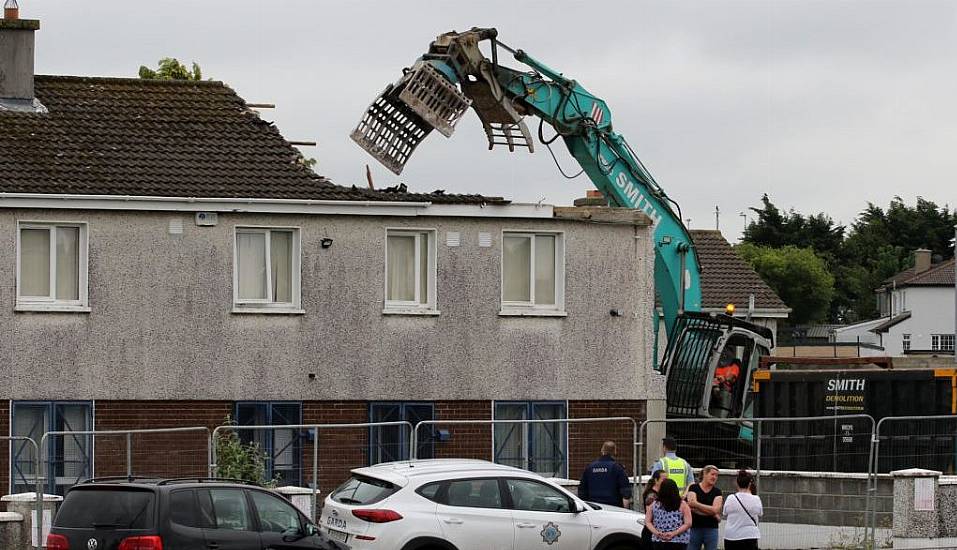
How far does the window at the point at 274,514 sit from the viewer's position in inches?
A: 694

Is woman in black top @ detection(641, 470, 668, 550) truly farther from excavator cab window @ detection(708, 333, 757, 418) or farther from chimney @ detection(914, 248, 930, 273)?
chimney @ detection(914, 248, 930, 273)

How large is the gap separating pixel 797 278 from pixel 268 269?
61.3 m

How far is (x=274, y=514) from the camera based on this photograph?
17.8 m

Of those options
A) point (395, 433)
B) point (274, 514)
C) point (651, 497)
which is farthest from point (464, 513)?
point (395, 433)

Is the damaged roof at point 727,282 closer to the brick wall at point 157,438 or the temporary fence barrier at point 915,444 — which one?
the temporary fence barrier at point 915,444

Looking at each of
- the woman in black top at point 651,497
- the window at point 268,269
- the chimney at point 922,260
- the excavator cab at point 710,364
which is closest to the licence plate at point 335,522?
the woman in black top at point 651,497

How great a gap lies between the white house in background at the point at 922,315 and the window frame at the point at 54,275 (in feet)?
211

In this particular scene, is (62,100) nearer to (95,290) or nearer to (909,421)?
(95,290)

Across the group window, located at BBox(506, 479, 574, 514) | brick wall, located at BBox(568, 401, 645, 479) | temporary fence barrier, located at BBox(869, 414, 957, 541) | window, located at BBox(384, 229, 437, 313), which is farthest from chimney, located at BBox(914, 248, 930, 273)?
window, located at BBox(506, 479, 574, 514)

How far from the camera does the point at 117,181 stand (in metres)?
26.7

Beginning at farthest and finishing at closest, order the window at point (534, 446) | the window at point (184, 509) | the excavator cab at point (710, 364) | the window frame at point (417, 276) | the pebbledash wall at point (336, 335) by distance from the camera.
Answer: the excavator cab at point (710, 364) → the window frame at point (417, 276) → the window at point (534, 446) → the pebbledash wall at point (336, 335) → the window at point (184, 509)

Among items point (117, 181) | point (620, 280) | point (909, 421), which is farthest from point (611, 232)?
point (117, 181)

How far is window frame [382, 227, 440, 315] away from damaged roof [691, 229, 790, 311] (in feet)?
67.0

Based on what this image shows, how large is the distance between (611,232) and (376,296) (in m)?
4.02
